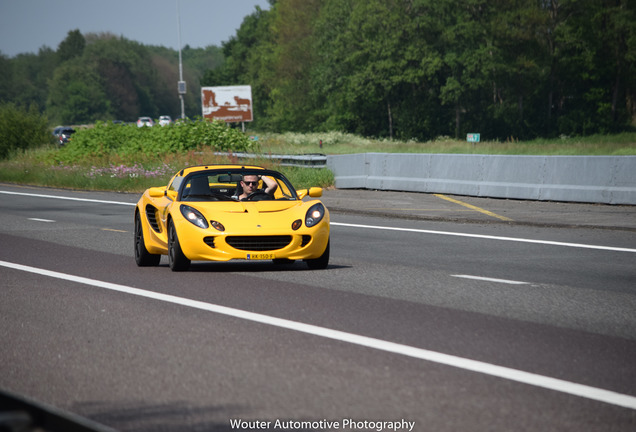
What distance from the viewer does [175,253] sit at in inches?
443

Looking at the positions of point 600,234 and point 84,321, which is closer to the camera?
point 84,321

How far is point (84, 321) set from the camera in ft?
26.1

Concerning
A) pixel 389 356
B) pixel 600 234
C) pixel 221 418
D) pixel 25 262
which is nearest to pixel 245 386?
pixel 221 418

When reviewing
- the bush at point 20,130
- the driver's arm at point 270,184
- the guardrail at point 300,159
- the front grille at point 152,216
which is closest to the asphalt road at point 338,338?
the front grille at point 152,216

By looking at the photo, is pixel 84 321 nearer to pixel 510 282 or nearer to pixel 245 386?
pixel 245 386

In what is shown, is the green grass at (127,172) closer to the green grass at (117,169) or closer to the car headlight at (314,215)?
the green grass at (117,169)

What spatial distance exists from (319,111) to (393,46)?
811 inches

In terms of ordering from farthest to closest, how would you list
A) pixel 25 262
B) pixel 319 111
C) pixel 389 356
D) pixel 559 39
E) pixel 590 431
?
pixel 319 111 < pixel 559 39 < pixel 25 262 < pixel 389 356 < pixel 590 431

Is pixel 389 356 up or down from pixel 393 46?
down

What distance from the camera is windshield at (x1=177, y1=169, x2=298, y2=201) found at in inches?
475

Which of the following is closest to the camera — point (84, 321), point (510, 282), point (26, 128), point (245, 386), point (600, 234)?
point (245, 386)

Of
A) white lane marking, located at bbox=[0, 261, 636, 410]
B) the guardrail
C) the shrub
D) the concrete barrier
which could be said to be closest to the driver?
white lane marking, located at bbox=[0, 261, 636, 410]

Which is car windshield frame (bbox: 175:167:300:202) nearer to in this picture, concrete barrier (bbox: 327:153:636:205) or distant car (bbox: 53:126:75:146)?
concrete barrier (bbox: 327:153:636:205)

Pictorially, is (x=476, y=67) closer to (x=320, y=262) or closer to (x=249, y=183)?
(x=249, y=183)
